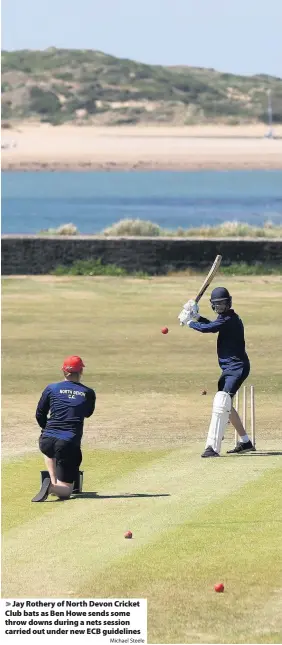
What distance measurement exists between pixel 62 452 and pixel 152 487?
142 centimetres

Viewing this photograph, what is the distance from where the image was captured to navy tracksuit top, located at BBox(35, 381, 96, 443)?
18266 millimetres

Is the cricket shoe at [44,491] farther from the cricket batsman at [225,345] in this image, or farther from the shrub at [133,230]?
the shrub at [133,230]

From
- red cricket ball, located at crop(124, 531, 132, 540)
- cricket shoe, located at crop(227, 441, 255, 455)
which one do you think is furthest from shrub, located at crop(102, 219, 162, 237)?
red cricket ball, located at crop(124, 531, 132, 540)

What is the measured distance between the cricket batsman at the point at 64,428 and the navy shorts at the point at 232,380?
A: 2.83 meters

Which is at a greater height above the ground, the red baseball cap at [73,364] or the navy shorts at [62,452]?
the red baseball cap at [73,364]

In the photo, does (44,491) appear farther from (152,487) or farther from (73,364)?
(152,487)

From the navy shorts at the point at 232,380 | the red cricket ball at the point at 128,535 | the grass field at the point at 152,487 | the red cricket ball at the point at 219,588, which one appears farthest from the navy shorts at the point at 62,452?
the red cricket ball at the point at 219,588

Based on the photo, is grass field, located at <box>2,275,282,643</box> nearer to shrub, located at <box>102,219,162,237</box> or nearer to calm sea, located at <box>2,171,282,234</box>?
shrub, located at <box>102,219,162,237</box>

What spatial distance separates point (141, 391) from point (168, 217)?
93.9 meters

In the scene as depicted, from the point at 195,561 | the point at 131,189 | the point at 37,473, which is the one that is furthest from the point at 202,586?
the point at 131,189

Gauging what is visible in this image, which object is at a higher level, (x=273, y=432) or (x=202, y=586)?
(x=202, y=586)

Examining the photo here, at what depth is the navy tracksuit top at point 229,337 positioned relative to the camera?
68.3 feet

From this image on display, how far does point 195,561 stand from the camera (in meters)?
15.7

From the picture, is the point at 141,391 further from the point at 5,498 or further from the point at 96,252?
the point at 96,252
